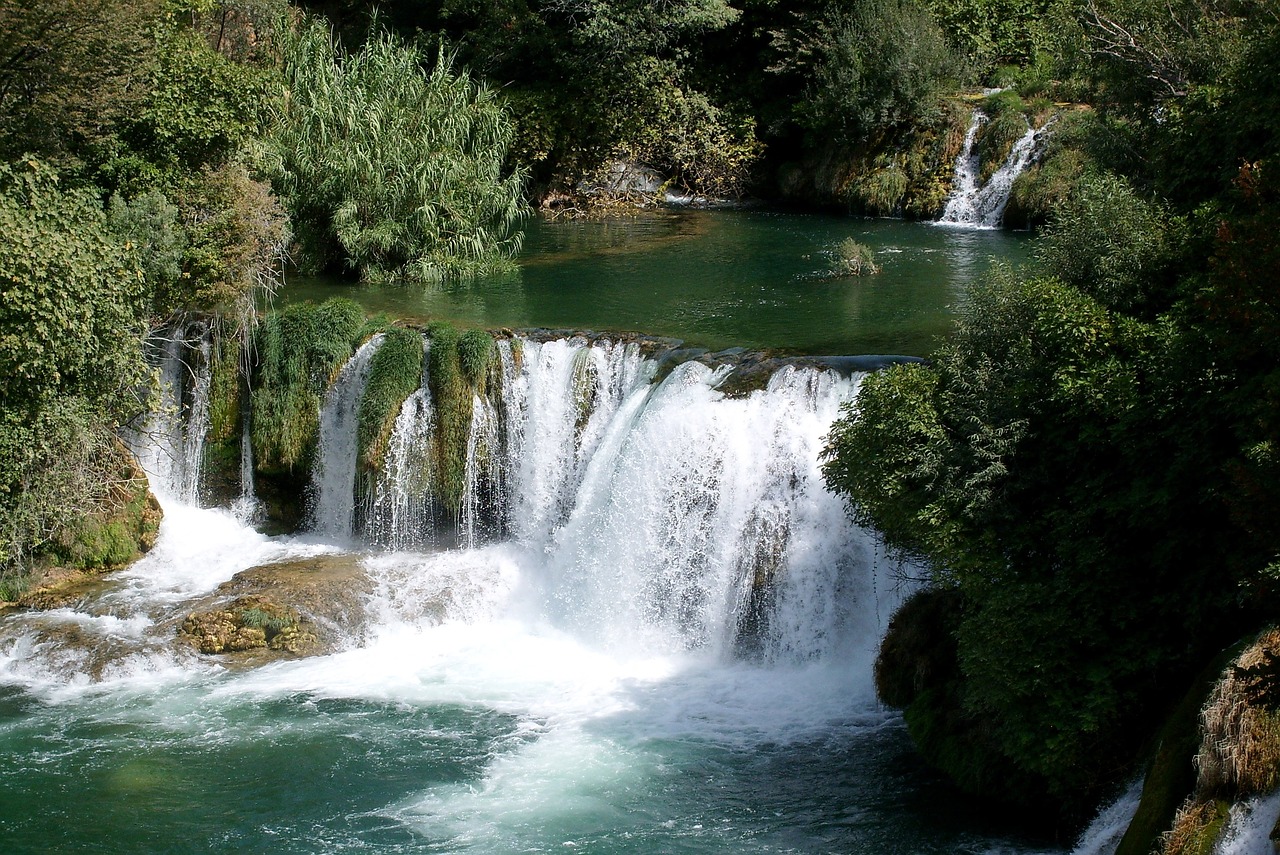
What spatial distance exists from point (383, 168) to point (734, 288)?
6.43 meters

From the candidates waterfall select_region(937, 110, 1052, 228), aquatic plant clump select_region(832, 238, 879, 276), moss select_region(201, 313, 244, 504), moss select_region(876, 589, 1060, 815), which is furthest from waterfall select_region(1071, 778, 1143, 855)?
waterfall select_region(937, 110, 1052, 228)

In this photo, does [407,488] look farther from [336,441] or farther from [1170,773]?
[1170,773]

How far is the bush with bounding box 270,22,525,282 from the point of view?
21484 millimetres

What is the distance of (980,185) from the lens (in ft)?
89.7

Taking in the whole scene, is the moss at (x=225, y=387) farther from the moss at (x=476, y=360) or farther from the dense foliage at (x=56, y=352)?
the moss at (x=476, y=360)

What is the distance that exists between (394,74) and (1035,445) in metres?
15.7

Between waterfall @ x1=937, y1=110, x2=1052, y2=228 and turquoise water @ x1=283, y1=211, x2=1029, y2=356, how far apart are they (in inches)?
31.3

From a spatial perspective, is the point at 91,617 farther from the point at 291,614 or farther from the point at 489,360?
the point at 489,360

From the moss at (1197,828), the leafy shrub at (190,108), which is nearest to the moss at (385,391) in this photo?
the leafy shrub at (190,108)

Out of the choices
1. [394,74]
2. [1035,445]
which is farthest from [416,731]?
[394,74]

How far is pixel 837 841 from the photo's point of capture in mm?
10453

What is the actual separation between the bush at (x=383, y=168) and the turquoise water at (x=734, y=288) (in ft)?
2.60

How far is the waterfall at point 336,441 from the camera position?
57.1 ft

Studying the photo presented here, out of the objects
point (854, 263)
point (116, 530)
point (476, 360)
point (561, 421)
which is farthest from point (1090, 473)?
point (116, 530)
